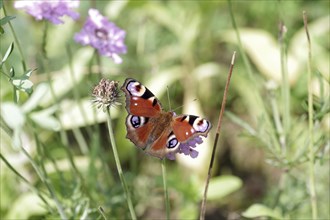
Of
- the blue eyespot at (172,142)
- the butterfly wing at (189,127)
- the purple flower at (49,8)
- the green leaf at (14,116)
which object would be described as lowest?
the blue eyespot at (172,142)

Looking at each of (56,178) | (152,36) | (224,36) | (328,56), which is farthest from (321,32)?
(56,178)

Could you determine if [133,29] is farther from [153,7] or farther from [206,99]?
[206,99]

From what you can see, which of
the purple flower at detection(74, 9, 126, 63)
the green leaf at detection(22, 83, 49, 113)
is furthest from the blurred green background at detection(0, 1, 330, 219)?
the green leaf at detection(22, 83, 49, 113)

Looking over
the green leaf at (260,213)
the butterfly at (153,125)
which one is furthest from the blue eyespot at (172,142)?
the green leaf at (260,213)

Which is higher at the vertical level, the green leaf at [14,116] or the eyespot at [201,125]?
the green leaf at [14,116]

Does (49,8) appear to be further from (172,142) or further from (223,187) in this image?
(223,187)

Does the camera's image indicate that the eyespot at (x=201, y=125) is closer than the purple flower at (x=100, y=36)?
Yes

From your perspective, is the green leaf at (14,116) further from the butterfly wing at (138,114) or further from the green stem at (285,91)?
the green stem at (285,91)
